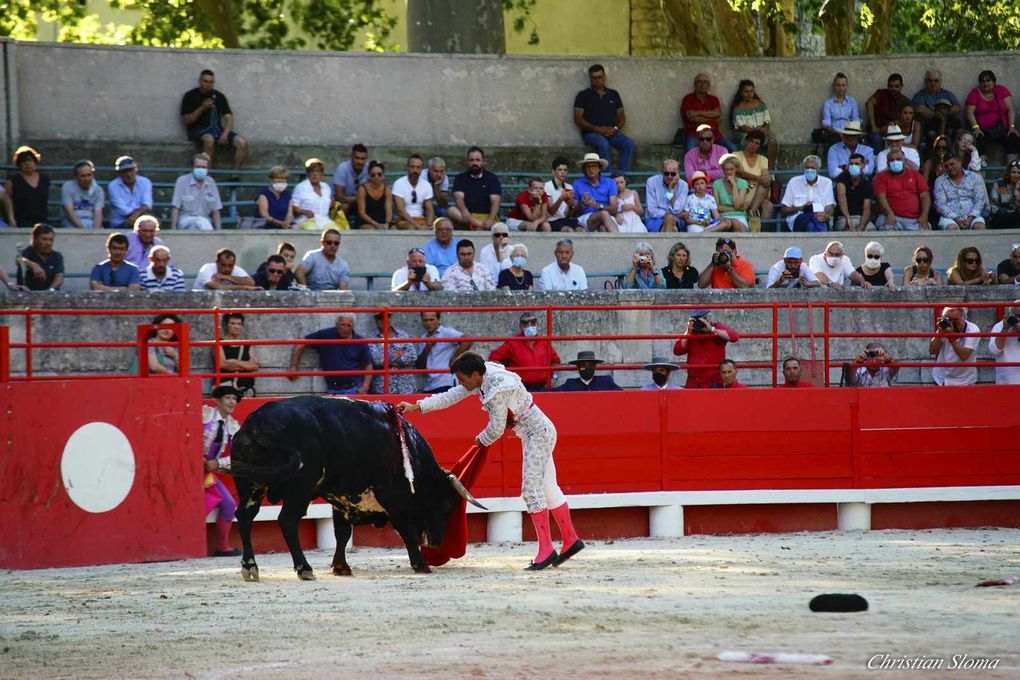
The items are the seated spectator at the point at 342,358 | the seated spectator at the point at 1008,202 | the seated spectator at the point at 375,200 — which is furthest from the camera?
the seated spectator at the point at 1008,202

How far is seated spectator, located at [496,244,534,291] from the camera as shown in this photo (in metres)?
16.0

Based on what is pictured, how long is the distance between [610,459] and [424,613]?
582cm

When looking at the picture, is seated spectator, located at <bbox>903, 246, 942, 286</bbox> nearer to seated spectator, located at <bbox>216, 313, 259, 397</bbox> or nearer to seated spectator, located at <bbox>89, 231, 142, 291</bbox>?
seated spectator, located at <bbox>216, 313, 259, 397</bbox>

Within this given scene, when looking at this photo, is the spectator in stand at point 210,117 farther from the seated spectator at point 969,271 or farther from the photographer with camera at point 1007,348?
the photographer with camera at point 1007,348

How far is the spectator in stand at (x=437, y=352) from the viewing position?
1461cm

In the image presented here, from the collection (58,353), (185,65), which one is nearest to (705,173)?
(185,65)

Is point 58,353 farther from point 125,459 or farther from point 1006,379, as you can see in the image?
point 1006,379

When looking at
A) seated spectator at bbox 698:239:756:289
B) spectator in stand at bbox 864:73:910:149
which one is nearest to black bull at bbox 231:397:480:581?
seated spectator at bbox 698:239:756:289

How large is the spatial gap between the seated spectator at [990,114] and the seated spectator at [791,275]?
4724 millimetres

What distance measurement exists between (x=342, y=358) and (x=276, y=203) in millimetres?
3426

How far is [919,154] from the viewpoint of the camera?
64.5 feet

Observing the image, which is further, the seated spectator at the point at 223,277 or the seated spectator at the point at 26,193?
the seated spectator at the point at 26,193

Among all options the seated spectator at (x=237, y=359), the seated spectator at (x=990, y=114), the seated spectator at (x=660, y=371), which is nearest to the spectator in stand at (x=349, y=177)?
the seated spectator at (x=237, y=359)

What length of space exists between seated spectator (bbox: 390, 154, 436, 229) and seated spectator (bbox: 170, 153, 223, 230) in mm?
1946
